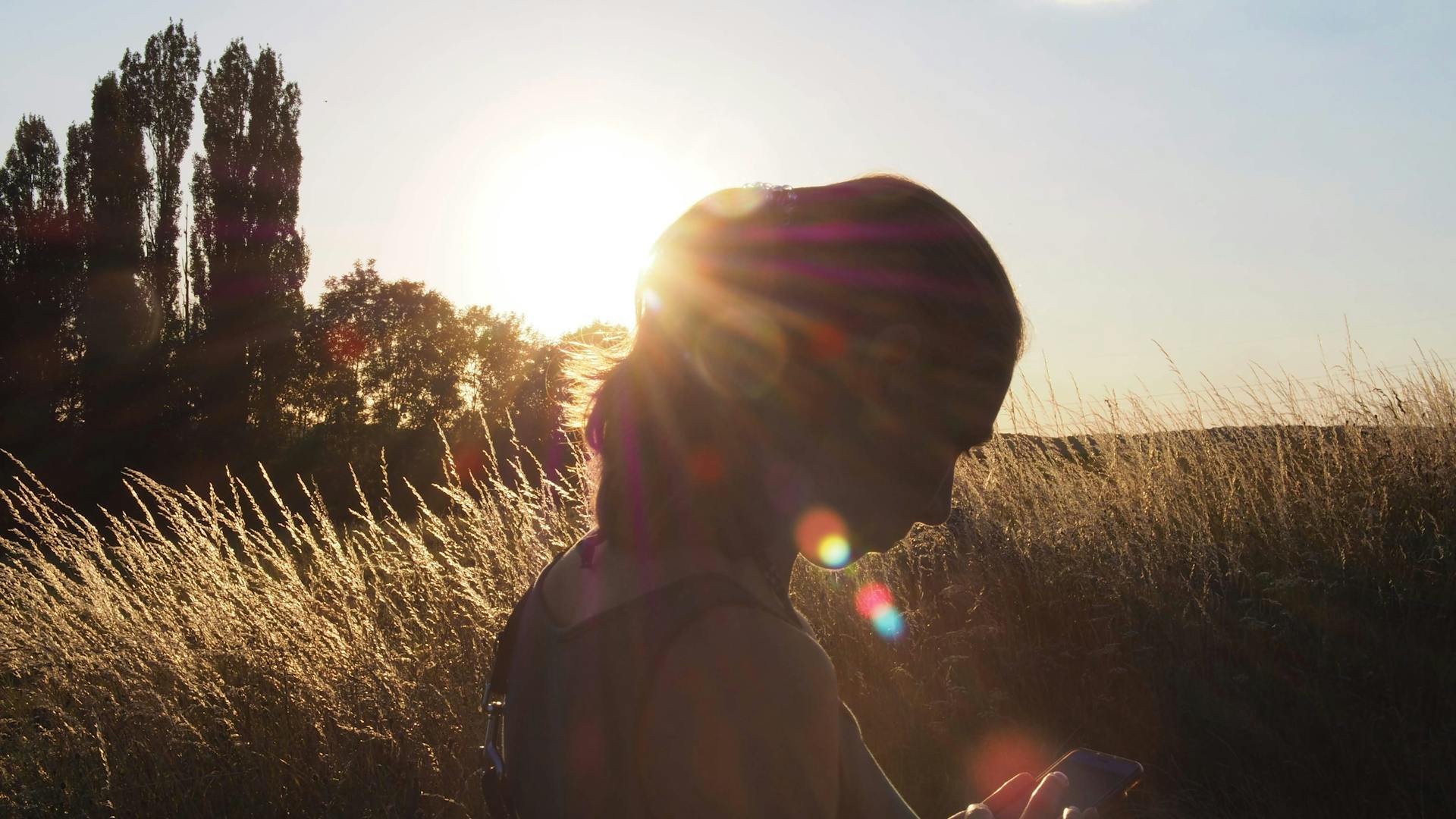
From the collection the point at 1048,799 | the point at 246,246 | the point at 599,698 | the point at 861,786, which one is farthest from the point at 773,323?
the point at 246,246

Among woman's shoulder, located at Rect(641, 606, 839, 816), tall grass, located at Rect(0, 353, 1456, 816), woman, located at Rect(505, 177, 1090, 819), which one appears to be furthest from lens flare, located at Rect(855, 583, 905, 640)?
woman's shoulder, located at Rect(641, 606, 839, 816)

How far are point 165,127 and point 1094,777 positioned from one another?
29580 millimetres

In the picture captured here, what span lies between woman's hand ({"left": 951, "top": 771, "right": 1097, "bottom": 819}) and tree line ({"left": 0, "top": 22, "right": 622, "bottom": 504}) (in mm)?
20586

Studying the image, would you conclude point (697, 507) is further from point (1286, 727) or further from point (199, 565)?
point (199, 565)

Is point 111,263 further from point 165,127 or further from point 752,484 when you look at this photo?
point 752,484

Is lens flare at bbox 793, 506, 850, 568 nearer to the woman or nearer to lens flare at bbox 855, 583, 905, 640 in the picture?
the woman

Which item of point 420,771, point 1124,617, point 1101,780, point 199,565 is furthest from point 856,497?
point 199,565

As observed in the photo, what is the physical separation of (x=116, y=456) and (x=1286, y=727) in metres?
26.8

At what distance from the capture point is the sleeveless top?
0.79 metres

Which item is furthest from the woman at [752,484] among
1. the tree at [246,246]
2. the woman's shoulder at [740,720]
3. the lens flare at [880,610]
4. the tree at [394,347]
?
the tree at [394,347]

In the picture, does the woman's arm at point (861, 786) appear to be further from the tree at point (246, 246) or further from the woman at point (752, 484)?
the tree at point (246, 246)

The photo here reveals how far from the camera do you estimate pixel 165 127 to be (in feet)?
81.7

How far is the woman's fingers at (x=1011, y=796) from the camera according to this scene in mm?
1238

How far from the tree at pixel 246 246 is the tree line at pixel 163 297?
0.14ft
